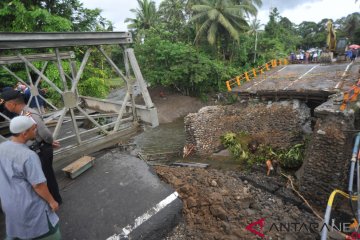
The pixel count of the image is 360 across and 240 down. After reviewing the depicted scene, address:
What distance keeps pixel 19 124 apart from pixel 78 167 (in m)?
2.56

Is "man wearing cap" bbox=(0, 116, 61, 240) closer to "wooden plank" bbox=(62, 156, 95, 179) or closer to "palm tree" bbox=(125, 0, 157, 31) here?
"wooden plank" bbox=(62, 156, 95, 179)

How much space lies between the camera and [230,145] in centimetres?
1472

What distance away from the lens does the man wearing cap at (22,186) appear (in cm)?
274

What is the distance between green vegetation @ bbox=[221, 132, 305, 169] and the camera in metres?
12.0

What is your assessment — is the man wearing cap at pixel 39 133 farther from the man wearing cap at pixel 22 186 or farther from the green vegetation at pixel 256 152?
the green vegetation at pixel 256 152

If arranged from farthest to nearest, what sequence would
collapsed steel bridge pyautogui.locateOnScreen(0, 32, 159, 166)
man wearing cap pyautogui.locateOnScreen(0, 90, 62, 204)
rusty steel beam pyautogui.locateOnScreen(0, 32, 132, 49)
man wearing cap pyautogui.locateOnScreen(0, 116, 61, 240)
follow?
A: collapsed steel bridge pyautogui.locateOnScreen(0, 32, 159, 166) → rusty steel beam pyautogui.locateOnScreen(0, 32, 132, 49) → man wearing cap pyautogui.locateOnScreen(0, 90, 62, 204) → man wearing cap pyautogui.locateOnScreen(0, 116, 61, 240)

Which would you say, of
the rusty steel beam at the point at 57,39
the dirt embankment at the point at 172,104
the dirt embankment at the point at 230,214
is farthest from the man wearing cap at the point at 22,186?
the dirt embankment at the point at 172,104

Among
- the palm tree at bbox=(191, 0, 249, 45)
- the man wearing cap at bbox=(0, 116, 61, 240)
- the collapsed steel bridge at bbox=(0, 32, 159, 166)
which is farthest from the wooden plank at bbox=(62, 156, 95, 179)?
the palm tree at bbox=(191, 0, 249, 45)

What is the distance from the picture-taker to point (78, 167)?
5.15m

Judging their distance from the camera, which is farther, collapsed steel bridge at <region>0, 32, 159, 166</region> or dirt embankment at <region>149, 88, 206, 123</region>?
dirt embankment at <region>149, 88, 206, 123</region>

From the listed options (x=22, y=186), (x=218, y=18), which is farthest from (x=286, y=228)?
(x=218, y=18)

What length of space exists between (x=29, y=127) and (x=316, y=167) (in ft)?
31.9

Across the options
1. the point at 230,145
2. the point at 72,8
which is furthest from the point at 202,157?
the point at 72,8

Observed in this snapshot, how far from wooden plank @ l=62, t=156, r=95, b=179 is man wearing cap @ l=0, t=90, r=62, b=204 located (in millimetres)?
807
